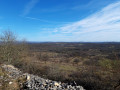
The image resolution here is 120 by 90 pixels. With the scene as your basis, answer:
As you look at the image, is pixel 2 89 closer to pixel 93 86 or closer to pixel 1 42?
pixel 93 86

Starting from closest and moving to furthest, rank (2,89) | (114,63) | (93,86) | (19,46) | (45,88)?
(2,89), (45,88), (114,63), (93,86), (19,46)

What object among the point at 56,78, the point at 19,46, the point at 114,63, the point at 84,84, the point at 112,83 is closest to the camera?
the point at 114,63

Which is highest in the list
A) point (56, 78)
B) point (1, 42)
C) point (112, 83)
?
point (1, 42)

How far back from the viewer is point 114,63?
9547 millimetres

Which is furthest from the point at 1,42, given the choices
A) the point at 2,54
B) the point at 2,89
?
the point at 2,89

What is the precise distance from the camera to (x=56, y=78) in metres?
14.6

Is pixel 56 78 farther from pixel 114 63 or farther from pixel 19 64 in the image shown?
pixel 19 64

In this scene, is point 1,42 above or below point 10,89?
above

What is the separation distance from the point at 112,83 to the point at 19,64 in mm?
18523

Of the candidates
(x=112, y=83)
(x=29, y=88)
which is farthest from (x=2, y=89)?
(x=112, y=83)

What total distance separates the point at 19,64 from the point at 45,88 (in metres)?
17.7

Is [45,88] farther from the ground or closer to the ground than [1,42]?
closer to the ground

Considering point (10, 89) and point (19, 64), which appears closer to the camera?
point (10, 89)

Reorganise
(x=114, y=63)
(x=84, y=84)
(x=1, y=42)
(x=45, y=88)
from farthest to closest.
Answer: (x=1, y=42)
(x=84, y=84)
(x=114, y=63)
(x=45, y=88)
